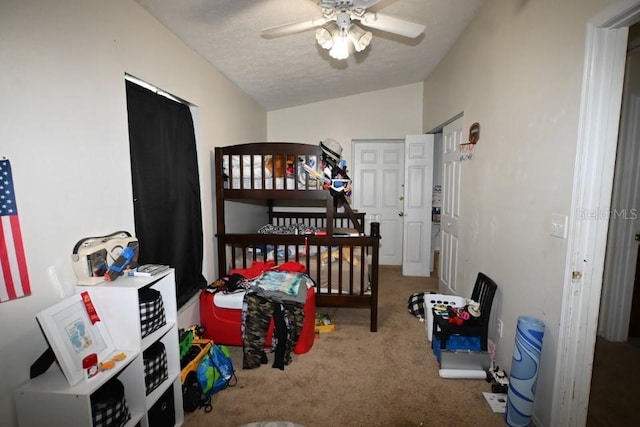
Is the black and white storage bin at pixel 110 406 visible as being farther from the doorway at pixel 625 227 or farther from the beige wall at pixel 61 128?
the doorway at pixel 625 227

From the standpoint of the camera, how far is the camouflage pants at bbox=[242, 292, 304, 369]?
7.32 ft

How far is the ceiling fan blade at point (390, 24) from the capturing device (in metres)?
1.66

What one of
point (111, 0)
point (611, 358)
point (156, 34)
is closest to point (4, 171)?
point (111, 0)

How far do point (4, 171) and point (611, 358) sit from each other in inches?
148

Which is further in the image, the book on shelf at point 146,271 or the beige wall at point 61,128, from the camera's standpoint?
the book on shelf at point 146,271

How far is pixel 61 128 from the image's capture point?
134cm

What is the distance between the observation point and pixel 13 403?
3.88ft

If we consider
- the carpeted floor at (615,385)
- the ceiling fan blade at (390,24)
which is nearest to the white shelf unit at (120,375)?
the ceiling fan blade at (390,24)

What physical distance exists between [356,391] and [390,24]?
88.4 inches

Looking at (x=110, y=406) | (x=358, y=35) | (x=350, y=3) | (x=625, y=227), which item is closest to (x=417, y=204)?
(x=625, y=227)

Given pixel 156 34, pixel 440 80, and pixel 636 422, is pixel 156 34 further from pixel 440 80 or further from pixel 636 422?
pixel 636 422

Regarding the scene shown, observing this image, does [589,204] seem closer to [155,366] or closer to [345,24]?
[345,24]

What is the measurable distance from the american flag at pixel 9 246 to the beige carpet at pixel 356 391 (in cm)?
117

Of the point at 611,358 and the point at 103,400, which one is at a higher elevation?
the point at 103,400
